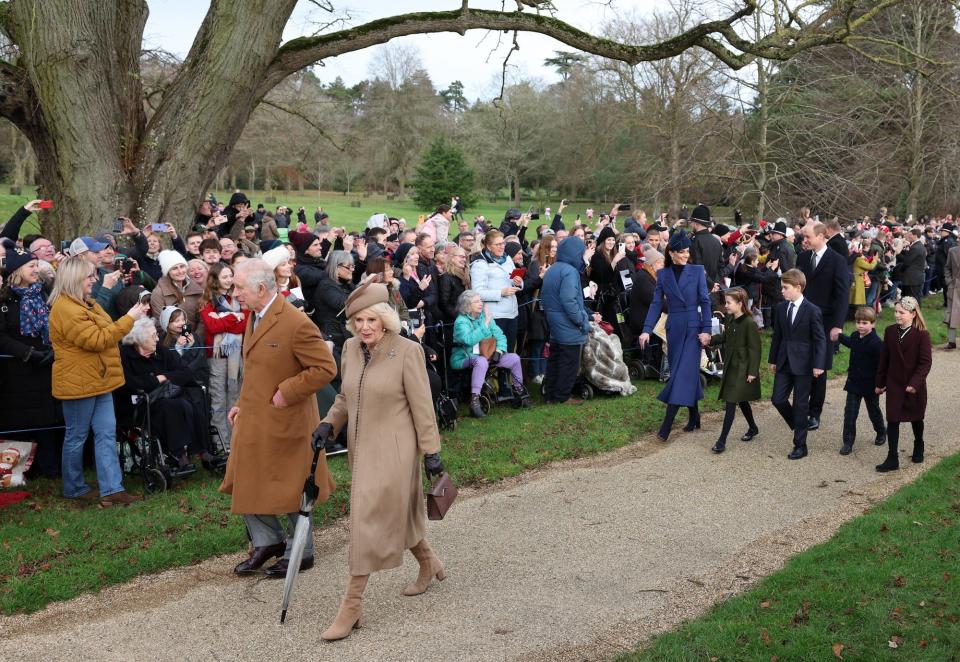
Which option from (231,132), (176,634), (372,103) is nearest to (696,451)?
(176,634)

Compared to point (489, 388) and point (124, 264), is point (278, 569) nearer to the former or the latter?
point (124, 264)

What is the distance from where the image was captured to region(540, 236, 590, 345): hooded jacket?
11344 millimetres

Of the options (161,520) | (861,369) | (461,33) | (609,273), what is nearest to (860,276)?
(609,273)

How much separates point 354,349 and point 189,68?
8.11 meters

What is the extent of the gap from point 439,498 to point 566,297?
20.3 ft

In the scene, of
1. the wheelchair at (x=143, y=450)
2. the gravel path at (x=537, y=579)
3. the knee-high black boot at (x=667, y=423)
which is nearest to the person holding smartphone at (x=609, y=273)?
the knee-high black boot at (x=667, y=423)

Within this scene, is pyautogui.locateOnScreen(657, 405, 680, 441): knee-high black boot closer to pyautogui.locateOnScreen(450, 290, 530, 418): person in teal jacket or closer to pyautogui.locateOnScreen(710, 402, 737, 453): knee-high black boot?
pyautogui.locateOnScreen(710, 402, 737, 453): knee-high black boot

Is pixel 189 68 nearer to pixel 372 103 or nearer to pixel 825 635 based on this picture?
pixel 825 635

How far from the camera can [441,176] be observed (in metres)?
44.7

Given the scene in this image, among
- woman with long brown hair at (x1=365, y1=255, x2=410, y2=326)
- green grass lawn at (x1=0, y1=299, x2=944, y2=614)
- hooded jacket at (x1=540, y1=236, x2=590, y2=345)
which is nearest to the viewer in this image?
green grass lawn at (x1=0, y1=299, x2=944, y2=614)

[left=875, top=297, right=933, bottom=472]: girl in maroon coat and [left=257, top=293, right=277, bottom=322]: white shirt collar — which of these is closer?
[left=257, top=293, right=277, bottom=322]: white shirt collar

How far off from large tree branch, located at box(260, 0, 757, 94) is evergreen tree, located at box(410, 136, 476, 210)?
3109cm

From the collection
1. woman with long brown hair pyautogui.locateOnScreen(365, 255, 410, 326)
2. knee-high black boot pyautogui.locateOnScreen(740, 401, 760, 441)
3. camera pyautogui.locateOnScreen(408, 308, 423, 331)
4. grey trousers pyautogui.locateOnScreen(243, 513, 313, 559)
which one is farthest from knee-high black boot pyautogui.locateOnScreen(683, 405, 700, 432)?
grey trousers pyautogui.locateOnScreen(243, 513, 313, 559)

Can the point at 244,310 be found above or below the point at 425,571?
above
